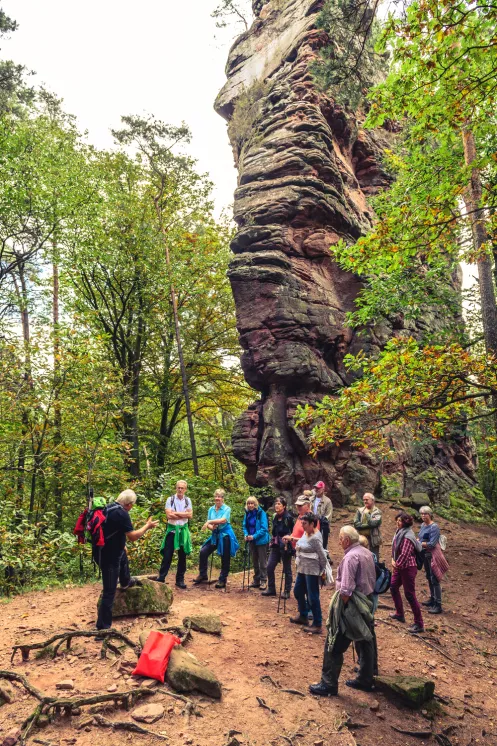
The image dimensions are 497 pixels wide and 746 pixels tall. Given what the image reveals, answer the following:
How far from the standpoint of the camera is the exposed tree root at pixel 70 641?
532 centimetres

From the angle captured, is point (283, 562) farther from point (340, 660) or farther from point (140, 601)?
point (340, 660)

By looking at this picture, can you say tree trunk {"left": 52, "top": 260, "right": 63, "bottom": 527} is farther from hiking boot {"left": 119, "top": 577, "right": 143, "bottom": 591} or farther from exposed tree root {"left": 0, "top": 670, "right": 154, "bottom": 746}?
exposed tree root {"left": 0, "top": 670, "right": 154, "bottom": 746}

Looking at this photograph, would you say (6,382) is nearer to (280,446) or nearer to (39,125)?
(280,446)

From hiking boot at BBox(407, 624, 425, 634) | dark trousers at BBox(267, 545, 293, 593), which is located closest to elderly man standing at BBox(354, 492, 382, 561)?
hiking boot at BBox(407, 624, 425, 634)

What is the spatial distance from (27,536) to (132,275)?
43.6 ft

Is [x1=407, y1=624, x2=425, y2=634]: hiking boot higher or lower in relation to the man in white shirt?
lower

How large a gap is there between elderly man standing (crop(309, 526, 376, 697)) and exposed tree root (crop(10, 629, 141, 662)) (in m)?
2.43

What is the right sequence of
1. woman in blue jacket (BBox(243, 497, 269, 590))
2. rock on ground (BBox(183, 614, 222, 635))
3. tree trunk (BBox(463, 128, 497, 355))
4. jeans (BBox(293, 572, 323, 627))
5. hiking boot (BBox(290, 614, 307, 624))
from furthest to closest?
tree trunk (BBox(463, 128, 497, 355))
woman in blue jacket (BBox(243, 497, 269, 590))
hiking boot (BBox(290, 614, 307, 624))
jeans (BBox(293, 572, 323, 627))
rock on ground (BBox(183, 614, 222, 635))

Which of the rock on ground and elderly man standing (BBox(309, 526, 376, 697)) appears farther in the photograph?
the rock on ground

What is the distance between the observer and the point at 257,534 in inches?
360

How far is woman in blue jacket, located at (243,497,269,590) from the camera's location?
29.9 feet

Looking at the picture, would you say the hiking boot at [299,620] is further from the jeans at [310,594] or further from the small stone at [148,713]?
the small stone at [148,713]

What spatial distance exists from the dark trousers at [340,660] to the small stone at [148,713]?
206cm

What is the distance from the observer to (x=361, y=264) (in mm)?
8219
